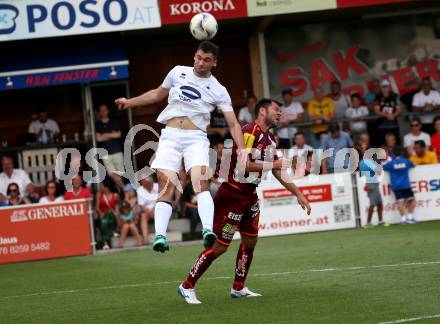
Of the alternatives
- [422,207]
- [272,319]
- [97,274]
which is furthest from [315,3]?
[272,319]

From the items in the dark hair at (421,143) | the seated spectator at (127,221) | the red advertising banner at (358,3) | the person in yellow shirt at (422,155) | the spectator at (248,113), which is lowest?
the seated spectator at (127,221)

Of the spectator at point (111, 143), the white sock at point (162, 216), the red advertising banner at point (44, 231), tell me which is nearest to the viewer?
the white sock at point (162, 216)

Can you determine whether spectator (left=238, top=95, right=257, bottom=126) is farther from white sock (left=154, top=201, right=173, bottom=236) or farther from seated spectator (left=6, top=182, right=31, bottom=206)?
white sock (left=154, top=201, right=173, bottom=236)

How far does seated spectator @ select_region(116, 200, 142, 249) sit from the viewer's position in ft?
69.2

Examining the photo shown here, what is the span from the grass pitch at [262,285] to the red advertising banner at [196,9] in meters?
6.25

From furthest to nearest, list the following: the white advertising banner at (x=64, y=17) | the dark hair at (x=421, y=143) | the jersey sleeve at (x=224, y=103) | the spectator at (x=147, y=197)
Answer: the dark hair at (x=421, y=143)
the white advertising banner at (x=64, y=17)
the spectator at (x=147, y=197)
the jersey sleeve at (x=224, y=103)

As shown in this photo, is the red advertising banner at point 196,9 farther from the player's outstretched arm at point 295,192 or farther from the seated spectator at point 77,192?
the player's outstretched arm at point 295,192

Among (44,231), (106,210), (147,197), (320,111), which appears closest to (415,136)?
(320,111)

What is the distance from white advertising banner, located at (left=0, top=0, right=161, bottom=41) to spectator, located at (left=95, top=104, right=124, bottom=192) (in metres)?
2.12

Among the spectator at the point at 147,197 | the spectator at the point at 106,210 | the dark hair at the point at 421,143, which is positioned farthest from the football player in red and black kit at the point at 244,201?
the dark hair at the point at 421,143

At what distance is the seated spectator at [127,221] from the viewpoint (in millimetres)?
21078

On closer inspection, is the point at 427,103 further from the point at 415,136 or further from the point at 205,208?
the point at 205,208

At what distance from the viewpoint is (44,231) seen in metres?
20.1

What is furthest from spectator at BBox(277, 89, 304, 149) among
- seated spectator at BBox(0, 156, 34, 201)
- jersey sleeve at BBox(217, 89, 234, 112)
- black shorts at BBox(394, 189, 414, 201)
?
jersey sleeve at BBox(217, 89, 234, 112)
